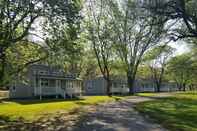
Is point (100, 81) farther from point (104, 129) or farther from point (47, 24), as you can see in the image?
point (104, 129)

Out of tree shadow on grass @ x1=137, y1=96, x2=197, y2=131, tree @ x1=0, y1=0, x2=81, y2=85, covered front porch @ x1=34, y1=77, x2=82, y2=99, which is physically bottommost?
tree shadow on grass @ x1=137, y1=96, x2=197, y2=131

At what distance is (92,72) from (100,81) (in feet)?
49.4

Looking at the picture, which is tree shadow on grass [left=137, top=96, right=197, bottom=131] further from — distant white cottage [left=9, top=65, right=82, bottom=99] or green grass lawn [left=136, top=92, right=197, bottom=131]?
distant white cottage [left=9, top=65, right=82, bottom=99]

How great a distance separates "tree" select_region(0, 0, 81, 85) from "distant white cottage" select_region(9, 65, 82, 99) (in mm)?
22382

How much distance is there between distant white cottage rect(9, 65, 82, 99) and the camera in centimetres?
4925

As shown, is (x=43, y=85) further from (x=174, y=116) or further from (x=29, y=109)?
(x=174, y=116)

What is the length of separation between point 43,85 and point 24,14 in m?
30.3

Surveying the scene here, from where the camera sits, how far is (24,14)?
22.3 meters

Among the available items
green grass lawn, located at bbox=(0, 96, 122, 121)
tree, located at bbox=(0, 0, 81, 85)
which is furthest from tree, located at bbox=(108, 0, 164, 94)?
tree, located at bbox=(0, 0, 81, 85)

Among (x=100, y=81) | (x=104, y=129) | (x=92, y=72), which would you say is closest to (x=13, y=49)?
(x=104, y=129)

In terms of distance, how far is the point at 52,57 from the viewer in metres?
23.9

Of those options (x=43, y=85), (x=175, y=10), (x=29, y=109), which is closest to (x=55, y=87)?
(x=43, y=85)

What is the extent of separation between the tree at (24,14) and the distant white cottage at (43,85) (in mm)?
22382

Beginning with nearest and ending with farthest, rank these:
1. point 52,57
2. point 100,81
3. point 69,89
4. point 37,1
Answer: point 37,1
point 52,57
point 69,89
point 100,81
